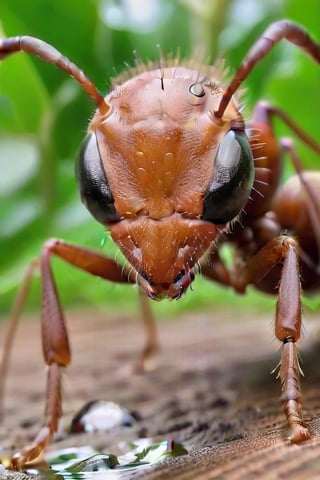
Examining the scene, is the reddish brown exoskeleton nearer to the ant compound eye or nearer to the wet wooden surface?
the ant compound eye

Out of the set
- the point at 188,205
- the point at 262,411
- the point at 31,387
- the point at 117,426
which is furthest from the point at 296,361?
the point at 31,387

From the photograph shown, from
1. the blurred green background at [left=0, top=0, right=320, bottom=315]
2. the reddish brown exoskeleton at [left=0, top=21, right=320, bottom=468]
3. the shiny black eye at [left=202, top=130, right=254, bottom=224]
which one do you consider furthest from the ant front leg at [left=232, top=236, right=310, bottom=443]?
the blurred green background at [left=0, top=0, right=320, bottom=315]

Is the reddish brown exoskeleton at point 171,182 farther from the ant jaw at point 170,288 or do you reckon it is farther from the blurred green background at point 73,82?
the blurred green background at point 73,82

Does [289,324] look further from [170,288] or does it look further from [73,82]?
[73,82]

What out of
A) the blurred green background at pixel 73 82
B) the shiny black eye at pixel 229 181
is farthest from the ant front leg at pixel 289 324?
the blurred green background at pixel 73 82

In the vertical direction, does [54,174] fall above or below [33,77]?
below

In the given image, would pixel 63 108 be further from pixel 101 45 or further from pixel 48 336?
pixel 48 336
